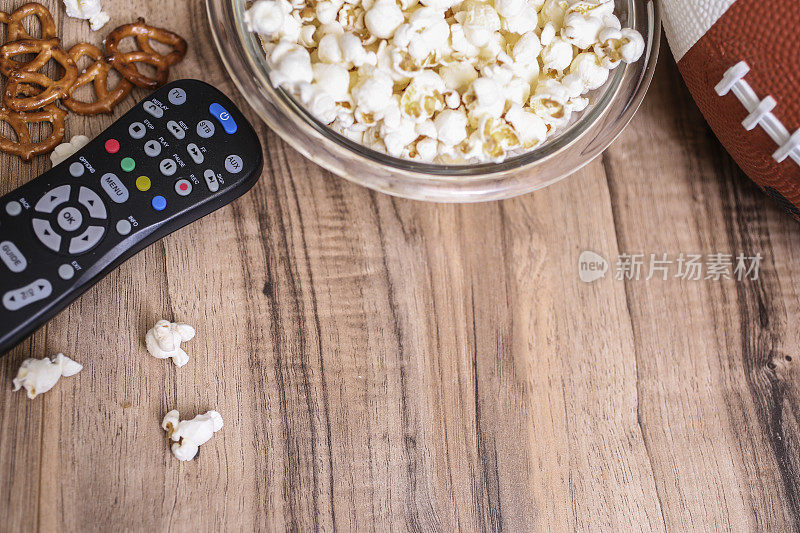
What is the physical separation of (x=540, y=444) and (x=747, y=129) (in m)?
0.35

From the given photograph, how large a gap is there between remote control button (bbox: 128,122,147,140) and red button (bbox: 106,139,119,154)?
15 millimetres

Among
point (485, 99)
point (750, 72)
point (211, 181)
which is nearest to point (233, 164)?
point (211, 181)

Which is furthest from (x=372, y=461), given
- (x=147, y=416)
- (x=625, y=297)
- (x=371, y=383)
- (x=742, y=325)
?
(x=742, y=325)

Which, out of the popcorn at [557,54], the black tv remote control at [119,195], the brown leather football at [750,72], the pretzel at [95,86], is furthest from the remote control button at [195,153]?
the brown leather football at [750,72]

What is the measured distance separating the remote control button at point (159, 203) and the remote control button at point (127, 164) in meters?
0.03

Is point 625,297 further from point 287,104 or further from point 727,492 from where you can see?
point 287,104

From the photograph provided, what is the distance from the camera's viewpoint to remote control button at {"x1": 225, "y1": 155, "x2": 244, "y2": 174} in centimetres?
60

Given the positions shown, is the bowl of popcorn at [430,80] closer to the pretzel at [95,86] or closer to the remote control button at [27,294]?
the pretzel at [95,86]

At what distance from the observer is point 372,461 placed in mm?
621

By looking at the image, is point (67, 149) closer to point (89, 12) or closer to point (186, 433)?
point (89, 12)

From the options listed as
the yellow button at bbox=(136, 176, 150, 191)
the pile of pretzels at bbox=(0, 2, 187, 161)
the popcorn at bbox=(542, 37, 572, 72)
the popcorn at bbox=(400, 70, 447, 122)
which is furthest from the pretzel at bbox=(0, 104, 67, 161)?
the popcorn at bbox=(542, 37, 572, 72)

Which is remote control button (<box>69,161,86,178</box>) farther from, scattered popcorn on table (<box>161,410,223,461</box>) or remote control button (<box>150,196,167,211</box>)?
scattered popcorn on table (<box>161,410,223,461</box>)

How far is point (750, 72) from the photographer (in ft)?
1.92

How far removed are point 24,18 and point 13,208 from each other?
20 cm
